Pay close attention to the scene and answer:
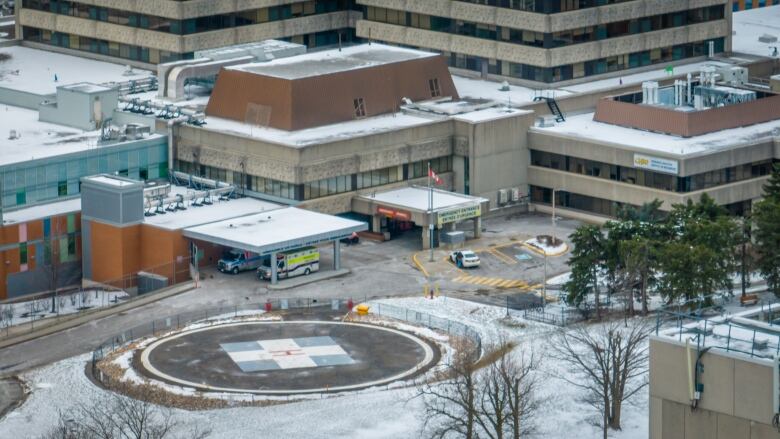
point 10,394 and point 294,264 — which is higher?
point 294,264

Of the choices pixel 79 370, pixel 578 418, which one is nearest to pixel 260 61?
pixel 79 370

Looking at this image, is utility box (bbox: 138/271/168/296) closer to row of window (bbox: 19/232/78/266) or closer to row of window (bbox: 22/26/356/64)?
row of window (bbox: 19/232/78/266)

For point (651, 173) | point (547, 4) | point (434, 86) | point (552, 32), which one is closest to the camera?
point (651, 173)

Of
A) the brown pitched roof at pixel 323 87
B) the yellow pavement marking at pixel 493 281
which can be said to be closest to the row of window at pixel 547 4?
the brown pitched roof at pixel 323 87

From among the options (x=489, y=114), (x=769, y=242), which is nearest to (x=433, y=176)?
(x=489, y=114)

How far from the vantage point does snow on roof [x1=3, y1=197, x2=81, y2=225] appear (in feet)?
484

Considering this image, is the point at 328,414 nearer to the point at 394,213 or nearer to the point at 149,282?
the point at 149,282

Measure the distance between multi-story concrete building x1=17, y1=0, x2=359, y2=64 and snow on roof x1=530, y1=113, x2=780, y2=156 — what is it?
114ft

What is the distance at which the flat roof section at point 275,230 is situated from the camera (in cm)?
14390

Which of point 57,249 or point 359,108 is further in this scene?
point 359,108

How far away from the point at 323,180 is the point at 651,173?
2431cm

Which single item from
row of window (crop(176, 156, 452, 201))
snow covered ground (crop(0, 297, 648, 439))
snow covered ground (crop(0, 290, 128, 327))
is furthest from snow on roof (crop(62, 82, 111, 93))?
snow covered ground (crop(0, 297, 648, 439))

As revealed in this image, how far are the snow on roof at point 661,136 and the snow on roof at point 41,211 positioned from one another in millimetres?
36925

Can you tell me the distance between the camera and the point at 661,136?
16300 cm
